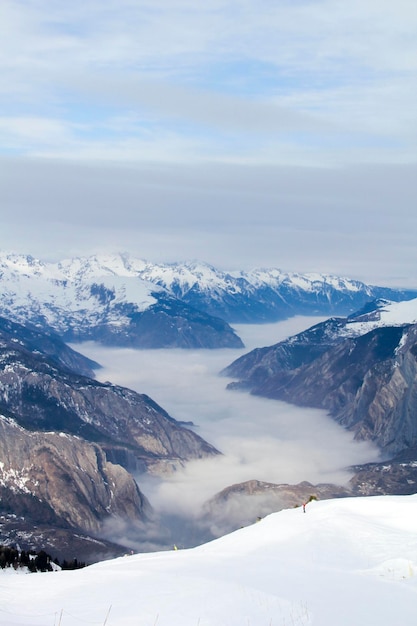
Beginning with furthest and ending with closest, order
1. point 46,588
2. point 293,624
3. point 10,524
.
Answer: point 10,524, point 46,588, point 293,624

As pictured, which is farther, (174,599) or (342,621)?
(174,599)

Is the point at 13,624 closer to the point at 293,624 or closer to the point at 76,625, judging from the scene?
the point at 76,625

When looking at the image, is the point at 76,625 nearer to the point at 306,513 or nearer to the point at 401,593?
the point at 401,593

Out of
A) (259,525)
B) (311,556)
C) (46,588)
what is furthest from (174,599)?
(259,525)

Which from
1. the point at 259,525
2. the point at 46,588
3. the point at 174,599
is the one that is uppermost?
the point at 174,599

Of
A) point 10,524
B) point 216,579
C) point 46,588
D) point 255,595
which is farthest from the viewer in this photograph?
point 10,524

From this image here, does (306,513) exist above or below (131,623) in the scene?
below

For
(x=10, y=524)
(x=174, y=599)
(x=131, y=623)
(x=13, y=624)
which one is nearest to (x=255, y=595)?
(x=174, y=599)
